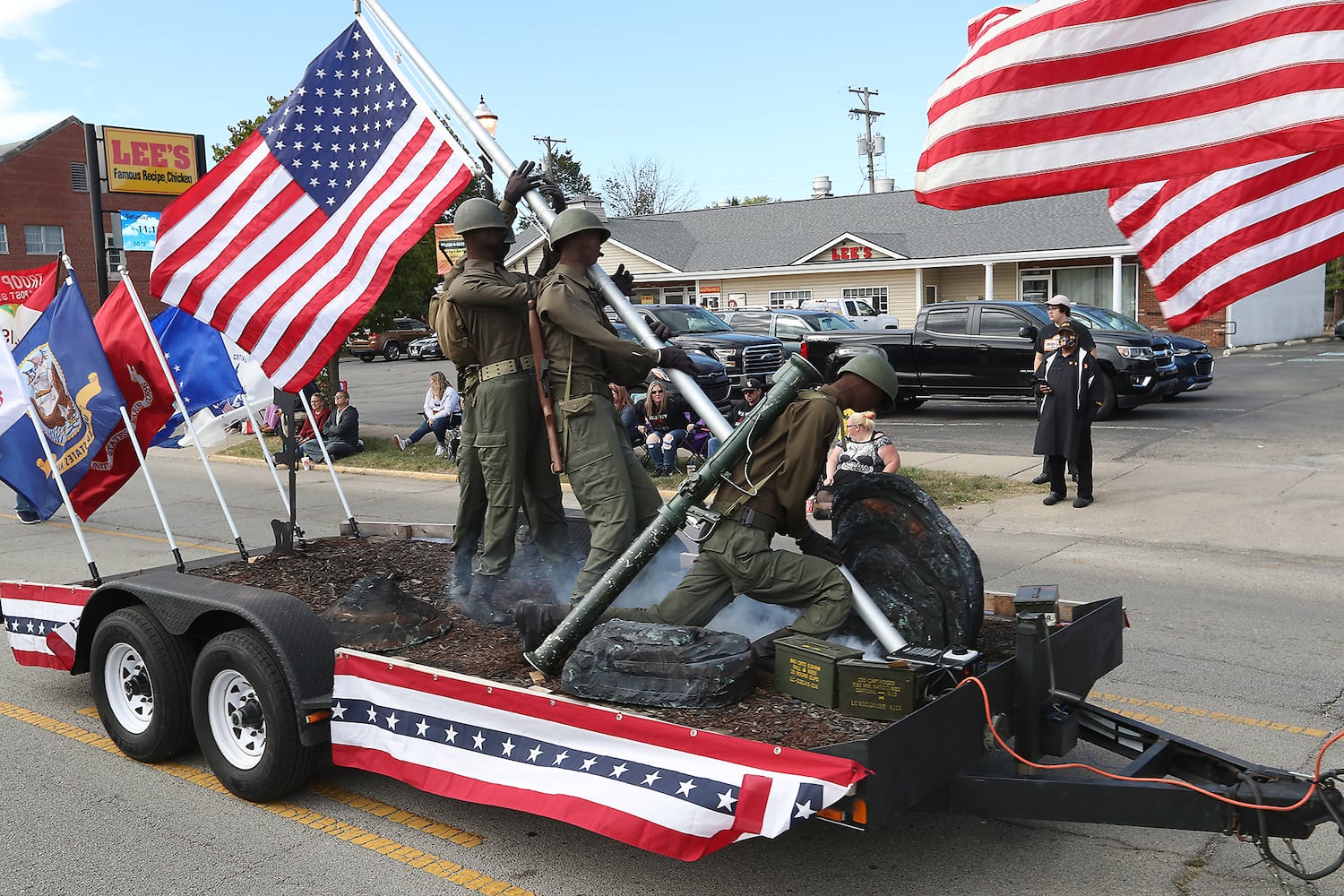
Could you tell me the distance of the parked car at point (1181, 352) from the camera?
1933cm

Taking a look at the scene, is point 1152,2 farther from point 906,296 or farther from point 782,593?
point 906,296

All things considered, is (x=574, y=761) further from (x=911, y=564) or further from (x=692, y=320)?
(x=692, y=320)

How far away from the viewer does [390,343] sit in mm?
49250

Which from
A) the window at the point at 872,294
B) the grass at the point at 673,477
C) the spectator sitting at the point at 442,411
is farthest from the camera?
the window at the point at 872,294

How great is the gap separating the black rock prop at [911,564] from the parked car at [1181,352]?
51.4ft

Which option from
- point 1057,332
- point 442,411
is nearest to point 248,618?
point 1057,332

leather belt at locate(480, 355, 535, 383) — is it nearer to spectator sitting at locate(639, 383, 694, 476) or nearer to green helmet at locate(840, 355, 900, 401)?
green helmet at locate(840, 355, 900, 401)

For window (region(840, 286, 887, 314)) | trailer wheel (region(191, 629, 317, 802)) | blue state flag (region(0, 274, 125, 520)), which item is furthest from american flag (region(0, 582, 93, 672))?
window (region(840, 286, 887, 314))

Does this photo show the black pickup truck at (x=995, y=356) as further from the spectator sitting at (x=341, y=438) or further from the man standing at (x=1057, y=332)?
the spectator sitting at (x=341, y=438)

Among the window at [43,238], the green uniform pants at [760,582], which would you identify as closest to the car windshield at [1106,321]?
the green uniform pants at [760,582]

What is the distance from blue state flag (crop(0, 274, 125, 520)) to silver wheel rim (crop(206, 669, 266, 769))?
95.1 inches

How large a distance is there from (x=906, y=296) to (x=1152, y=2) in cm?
3360

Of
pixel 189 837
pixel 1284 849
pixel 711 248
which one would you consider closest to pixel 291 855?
pixel 189 837

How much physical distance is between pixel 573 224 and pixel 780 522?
190 cm
